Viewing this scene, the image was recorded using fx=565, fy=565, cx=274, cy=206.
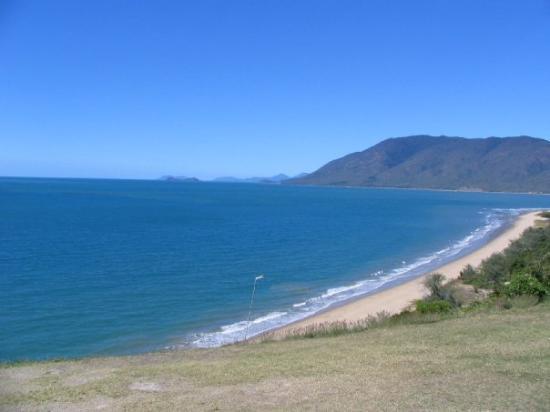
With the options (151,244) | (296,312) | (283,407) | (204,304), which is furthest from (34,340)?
(151,244)

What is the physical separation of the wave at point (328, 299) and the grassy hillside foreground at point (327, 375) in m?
8.89

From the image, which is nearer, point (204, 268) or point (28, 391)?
point (28, 391)

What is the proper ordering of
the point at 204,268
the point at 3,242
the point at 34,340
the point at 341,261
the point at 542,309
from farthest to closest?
the point at 3,242 < the point at 341,261 < the point at 204,268 < the point at 34,340 < the point at 542,309

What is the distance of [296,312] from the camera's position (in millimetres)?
28734

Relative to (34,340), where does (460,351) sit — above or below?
above

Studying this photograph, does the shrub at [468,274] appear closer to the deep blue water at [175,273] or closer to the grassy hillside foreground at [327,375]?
the deep blue water at [175,273]

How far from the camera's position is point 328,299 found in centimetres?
3161

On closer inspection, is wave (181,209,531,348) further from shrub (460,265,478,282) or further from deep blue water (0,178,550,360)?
shrub (460,265,478,282)

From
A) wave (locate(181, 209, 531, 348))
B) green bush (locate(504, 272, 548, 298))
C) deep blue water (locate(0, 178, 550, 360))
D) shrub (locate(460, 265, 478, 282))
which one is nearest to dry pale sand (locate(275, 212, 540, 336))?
wave (locate(181, 209, 531, 348))

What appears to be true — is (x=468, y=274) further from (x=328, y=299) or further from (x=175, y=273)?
(x=175, y=273)

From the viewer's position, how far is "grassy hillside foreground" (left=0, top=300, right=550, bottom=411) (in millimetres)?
9398

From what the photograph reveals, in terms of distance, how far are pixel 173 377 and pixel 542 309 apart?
36.5 feet

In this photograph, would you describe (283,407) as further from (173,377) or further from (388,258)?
(388,258)

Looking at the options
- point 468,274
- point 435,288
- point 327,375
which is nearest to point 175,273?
point 435,288
